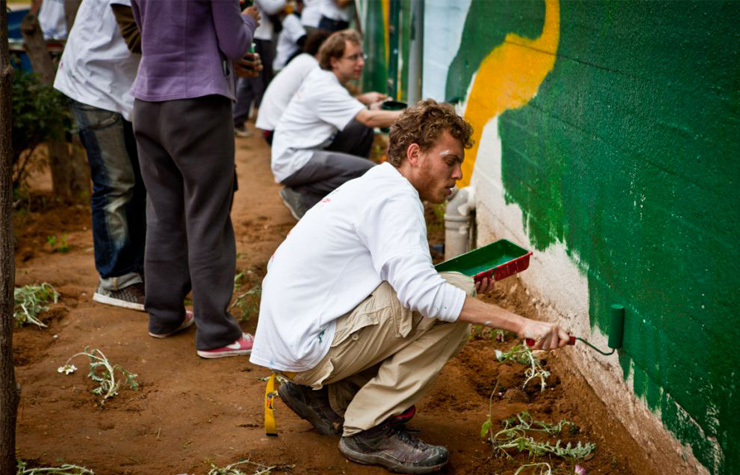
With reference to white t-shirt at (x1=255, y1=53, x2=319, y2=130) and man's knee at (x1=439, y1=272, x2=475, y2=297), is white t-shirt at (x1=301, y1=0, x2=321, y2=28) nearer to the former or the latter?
white t-shirt at (x1=255, y1=53, x2=319, y2=130)

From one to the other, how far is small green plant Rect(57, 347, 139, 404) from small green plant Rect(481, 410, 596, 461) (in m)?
1.58

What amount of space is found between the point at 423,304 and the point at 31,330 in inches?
98.4

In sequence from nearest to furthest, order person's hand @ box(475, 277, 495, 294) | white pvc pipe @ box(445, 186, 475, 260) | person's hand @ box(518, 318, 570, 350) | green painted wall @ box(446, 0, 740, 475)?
green painted wall @ box(446, 0, 740, 475), person's hand @ box(518, 318, 570, 350), person's hand @ box(475, 277, 495, 294), white pvc pipe @ box(445, 186, 475, 260)

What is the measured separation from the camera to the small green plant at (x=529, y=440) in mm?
2881

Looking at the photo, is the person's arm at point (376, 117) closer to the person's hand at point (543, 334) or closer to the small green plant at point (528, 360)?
the small green plant at point (528, 360)

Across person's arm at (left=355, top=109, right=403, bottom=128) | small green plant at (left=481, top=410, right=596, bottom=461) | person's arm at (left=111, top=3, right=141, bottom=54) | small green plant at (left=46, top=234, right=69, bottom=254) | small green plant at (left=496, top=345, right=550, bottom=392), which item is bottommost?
small green plant at (left=46, top=234, right=69, bottom=254)

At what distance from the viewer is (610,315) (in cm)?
292

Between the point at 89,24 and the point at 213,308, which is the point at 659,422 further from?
the point at 89,24

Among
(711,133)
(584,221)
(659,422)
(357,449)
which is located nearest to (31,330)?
(357,449)

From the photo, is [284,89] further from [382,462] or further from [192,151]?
[382,462]

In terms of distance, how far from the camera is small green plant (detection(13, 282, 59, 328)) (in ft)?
13.8

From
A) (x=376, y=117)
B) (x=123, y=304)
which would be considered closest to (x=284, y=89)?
(x=376, y=117)

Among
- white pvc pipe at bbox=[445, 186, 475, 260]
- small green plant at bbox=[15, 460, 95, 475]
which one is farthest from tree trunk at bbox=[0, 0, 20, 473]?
white pvc pipe at bbox=[445, 186, 475, 260]

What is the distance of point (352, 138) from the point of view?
553cm
